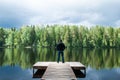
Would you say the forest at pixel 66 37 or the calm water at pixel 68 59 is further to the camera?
the forest at pixel 66 37

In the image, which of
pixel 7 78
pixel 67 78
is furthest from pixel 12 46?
pixel 67 78

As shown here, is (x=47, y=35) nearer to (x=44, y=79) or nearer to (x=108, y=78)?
(x=108, y=78)

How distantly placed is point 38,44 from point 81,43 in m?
23.0

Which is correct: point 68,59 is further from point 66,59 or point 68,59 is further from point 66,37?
point 66,37

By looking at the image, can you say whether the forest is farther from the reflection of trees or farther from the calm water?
the calm water

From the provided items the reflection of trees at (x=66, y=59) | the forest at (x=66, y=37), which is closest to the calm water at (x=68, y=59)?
the reflection of trees at (x=66, y=59)

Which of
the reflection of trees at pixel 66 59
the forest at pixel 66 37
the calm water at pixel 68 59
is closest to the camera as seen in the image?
the calm water at pixel 68 59

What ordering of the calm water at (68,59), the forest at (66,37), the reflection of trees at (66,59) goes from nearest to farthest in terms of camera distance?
1. the calm water at (68,59)
2. the reflection of trees at (66,59)
3. the forest at (66,37)

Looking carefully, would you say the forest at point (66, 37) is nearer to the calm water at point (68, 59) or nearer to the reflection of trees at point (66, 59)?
the reflection of trees at point (66, 59)

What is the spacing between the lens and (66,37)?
16200 cm

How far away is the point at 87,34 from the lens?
17038 cm

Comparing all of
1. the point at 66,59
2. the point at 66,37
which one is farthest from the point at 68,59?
the point at 66,37

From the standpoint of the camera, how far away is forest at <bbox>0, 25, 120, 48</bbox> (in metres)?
164

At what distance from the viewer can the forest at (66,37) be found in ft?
539
